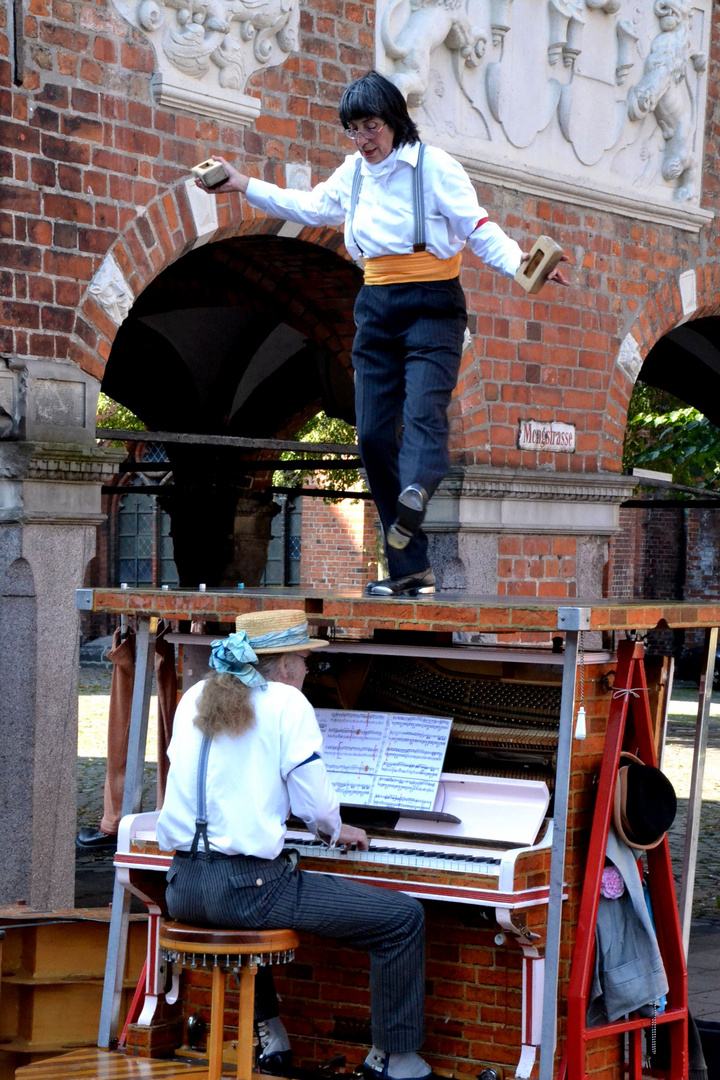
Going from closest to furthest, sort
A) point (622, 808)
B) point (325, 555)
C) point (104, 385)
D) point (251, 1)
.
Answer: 1. point (622, 808)
2. point (251, 1)
3. point (104, 385)
4. point (325, 555)

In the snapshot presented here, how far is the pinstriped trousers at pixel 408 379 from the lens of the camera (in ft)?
16.8

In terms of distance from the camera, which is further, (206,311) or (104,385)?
(104,385)

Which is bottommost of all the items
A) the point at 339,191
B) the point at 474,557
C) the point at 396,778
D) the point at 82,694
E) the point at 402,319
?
the point at 82,694

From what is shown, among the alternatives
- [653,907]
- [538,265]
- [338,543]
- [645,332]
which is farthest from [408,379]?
[338,543]

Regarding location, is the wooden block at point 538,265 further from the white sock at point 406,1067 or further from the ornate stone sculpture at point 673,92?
the ornate stone sculpture at point 673,92

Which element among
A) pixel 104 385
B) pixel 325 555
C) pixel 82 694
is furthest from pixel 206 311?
pixel 325 555

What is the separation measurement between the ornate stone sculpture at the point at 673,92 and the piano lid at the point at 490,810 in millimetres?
5838

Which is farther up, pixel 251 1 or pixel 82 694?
pixel 251 1

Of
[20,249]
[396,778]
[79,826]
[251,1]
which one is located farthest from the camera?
[79,826]

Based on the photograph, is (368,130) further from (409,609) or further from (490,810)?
(490,810)

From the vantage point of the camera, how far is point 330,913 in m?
4.47

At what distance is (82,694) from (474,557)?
42.8 ft

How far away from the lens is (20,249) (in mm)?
6828

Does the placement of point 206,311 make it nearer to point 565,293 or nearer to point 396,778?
point 565,293
